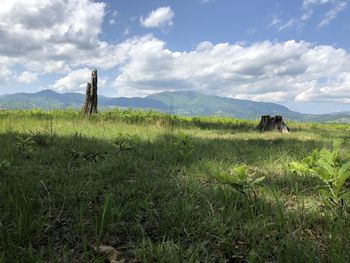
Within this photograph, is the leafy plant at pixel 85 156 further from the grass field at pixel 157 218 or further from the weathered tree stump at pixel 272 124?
the weathered tree stump at pixel 272 124

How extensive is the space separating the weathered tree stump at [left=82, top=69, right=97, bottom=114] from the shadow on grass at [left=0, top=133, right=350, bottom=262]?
1366 centimetres

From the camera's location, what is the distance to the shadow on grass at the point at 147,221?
84.9 inches

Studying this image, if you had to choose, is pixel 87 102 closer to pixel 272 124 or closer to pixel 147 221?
pixel 272 124

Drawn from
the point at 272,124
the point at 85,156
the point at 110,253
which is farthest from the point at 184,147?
the point at 272,124

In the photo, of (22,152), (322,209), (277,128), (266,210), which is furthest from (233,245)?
(277,128)

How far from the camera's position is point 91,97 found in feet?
59.1

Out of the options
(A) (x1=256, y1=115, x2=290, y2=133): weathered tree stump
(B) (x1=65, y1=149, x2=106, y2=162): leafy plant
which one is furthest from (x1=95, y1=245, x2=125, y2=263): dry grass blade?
(A) (x1=256, y1=115, x2=290, y2=133): weathered tree stump

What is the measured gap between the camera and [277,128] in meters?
14.8

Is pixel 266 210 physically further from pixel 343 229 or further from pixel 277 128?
pixel 277 128

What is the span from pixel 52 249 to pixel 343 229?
215 centimetres

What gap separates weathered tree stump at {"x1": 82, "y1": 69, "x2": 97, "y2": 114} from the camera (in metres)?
17.6

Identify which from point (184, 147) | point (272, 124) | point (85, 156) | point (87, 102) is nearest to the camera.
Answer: point (85, 156)

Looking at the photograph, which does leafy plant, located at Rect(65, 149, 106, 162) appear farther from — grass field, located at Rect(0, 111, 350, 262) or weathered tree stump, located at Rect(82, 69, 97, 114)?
weathered tree stump, located at Rect(82, 69, 97, 114)

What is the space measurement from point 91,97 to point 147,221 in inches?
635
